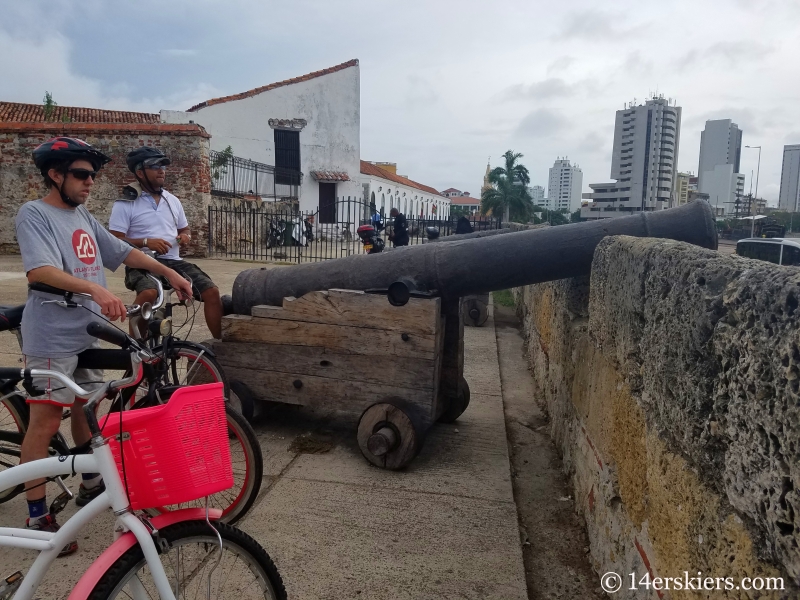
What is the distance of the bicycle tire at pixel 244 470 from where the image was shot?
2730mm

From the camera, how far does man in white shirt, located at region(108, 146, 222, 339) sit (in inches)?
144

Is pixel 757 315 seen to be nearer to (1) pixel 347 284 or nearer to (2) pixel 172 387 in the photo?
(2) pixel 172 387

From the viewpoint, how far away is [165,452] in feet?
5.09

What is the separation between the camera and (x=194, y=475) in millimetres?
1567

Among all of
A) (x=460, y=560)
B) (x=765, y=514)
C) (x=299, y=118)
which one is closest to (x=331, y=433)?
(x=460, y=560)

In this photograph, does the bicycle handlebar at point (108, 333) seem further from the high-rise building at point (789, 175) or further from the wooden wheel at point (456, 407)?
the high-rise building at point (789, 175)

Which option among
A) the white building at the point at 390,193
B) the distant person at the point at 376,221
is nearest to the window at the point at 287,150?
the white building at the point at 390,193

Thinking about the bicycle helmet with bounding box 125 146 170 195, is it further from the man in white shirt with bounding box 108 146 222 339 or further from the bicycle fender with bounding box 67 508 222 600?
the bicycle fender with bounding box 67 508 222 600

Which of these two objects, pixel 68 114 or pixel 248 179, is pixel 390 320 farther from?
pixel 68 114

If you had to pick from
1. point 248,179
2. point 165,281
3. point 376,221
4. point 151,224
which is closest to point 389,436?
point 165,281

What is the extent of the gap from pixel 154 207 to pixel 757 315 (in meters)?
3.53

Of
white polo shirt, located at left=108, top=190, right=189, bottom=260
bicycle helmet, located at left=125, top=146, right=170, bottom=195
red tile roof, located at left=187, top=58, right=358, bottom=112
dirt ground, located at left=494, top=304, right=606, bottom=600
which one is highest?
red tile roof, located at left=187, top=58, right=358, bottom=112

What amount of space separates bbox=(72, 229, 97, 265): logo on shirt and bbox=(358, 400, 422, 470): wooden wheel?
5.72 feet

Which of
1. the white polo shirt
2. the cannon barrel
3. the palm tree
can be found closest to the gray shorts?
the white polo shirt
